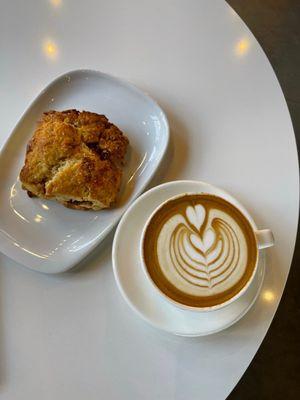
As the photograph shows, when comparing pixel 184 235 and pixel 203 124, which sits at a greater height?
pixel 203 124

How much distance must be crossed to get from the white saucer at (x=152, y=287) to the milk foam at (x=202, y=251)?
66mm

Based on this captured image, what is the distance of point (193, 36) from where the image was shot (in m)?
1.26

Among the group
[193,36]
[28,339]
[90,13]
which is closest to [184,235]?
[28,339]

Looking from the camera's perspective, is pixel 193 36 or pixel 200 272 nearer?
pixel 200 272

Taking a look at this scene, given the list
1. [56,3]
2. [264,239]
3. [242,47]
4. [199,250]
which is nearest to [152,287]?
[199,250]

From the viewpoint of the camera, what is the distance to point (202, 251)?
3.10ft

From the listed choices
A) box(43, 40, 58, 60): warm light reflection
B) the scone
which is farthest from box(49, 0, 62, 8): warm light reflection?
the scone

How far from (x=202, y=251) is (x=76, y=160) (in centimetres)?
39

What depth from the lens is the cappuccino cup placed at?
3.03 ft

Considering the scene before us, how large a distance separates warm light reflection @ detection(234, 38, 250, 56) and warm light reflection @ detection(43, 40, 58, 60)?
1.67ft

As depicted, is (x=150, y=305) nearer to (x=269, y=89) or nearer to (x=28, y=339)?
(x=28, y=339)

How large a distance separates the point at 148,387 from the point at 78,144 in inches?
23.1

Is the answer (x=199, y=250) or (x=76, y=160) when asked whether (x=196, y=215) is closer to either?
(x=199, y=250)

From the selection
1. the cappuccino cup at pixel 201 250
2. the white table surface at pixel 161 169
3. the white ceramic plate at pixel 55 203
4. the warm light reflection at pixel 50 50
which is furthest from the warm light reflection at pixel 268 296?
the warm light reflection at pixel 50 50
